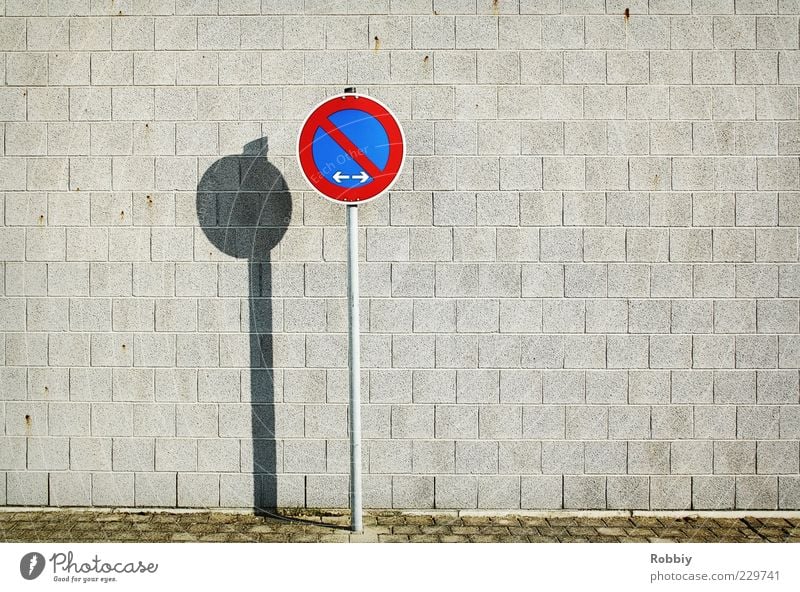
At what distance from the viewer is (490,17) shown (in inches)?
232

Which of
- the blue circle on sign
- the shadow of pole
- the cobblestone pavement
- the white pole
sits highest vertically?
the blue circle on sign

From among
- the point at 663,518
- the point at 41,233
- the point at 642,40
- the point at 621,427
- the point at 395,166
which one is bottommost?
the point at 663,518

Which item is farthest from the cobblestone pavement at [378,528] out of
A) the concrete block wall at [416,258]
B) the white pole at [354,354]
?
the white pole at [354,354]

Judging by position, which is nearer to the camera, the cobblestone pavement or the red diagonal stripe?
the red diagonal stripe

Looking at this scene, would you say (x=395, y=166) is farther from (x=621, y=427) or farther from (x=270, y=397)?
(x=621, y=427)

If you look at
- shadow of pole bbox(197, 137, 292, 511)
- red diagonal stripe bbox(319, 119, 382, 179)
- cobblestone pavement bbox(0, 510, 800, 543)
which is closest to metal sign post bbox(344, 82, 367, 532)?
red diagonal stripe bbox(319, 119, 382, 179)

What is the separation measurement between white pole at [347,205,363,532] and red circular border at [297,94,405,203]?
Answer: 124 millimetres

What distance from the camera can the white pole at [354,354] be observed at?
5.34 metres

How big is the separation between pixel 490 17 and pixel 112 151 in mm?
2743

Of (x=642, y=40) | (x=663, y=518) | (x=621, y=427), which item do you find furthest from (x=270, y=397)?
(x=642, y=40)

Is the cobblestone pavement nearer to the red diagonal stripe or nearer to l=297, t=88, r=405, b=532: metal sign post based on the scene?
l=297, t=88, r=405, b=532: metal sign post

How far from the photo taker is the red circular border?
5.24 meters

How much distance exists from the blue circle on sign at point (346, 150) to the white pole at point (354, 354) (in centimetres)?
20

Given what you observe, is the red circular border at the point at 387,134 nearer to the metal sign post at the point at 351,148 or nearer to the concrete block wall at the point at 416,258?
the metal sign post at the point at 351,148
